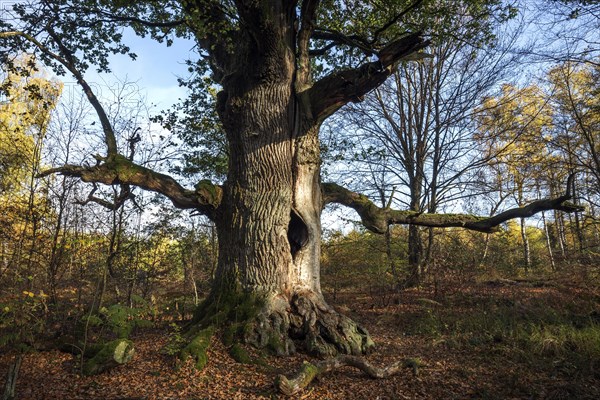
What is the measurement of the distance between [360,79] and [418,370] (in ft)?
16.3

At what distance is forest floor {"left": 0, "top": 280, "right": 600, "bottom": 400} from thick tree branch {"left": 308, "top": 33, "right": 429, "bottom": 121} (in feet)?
15.4

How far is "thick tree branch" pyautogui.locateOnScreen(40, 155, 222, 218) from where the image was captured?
5941 millimetres

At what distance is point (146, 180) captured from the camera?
653 centimetres

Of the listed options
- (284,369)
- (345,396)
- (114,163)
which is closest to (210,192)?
(114,163)

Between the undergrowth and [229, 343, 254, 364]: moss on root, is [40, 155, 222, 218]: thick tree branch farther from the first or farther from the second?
the undergrowth

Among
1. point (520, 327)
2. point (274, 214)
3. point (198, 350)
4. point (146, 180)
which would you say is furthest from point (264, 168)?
point (520, 327)

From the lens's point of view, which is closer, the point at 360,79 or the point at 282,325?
the point at 282,325

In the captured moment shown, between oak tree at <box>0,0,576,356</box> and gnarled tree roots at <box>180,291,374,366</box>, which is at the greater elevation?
oak tree at <box>0,0,576,356</box>

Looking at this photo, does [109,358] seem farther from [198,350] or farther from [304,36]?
[304,36]

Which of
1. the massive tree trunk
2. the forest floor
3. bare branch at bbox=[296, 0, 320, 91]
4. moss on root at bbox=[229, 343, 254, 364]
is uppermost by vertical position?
bare branch at bbox=[296, 0, 320, 91]

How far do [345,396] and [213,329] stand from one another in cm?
239

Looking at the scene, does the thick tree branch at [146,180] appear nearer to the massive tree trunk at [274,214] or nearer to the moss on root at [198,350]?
the massive tree trunk at [274,214]

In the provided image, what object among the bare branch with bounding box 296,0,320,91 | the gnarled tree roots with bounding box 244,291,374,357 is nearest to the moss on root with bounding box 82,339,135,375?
the gnarled tree roots with bounding box 244,291,374,357

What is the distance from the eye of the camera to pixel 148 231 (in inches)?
364
